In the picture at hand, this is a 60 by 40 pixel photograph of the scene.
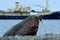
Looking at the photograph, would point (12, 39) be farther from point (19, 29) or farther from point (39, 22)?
point (19, 29)

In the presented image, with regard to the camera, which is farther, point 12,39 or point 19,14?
point 19,14

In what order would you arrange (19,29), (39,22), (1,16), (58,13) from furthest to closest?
(1,16) → (58,13) → (19,29) → (39,22)

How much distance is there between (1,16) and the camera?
5353cm

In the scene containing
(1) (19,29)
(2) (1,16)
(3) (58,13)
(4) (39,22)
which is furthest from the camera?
(2) (1,16)

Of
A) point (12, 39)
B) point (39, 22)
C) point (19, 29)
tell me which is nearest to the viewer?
point (12, 39)

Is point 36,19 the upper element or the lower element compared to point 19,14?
upper

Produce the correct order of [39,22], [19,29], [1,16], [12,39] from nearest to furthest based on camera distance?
[12,39] < [39,22] < [19,29] < [1,16]

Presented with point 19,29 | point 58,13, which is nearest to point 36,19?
point 19,29

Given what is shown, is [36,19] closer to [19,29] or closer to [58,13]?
[19,29]

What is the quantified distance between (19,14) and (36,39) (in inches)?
1986

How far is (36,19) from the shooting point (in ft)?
12.8

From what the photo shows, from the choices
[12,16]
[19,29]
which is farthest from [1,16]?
[19,29]

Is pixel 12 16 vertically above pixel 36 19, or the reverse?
pixel 36 19

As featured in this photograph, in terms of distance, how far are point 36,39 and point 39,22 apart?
1.11 m
